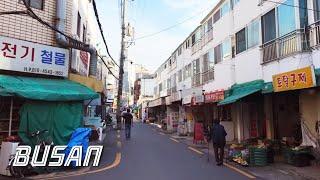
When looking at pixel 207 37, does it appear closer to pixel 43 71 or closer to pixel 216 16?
pixel 216 16

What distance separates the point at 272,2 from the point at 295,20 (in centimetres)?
246

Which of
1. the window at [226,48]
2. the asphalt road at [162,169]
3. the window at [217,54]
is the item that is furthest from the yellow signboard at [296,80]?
the window at [217,54]

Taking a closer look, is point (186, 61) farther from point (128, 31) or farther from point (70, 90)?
point (70, 90)

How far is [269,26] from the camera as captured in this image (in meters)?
17.2

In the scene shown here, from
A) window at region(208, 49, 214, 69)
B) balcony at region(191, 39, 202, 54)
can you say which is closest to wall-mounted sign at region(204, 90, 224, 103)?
window at region(208, 49, 214, 69)

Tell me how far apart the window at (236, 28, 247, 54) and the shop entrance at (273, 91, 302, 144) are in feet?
11.0

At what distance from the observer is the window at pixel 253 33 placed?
18438mm

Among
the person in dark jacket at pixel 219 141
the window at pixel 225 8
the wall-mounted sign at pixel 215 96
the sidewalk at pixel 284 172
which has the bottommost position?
the sidewalk at pixel 284 172

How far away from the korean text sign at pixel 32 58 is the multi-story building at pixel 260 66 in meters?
7.90

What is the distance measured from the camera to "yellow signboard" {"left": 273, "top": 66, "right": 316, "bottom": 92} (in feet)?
40.1

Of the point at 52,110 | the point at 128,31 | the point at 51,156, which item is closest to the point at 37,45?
the point at 52,110

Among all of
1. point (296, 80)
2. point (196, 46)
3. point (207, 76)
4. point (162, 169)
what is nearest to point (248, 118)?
point (207, 76)

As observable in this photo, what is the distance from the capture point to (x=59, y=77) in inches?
639

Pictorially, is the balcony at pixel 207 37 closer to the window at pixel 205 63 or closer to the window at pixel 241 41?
the window at pixel 205 63
